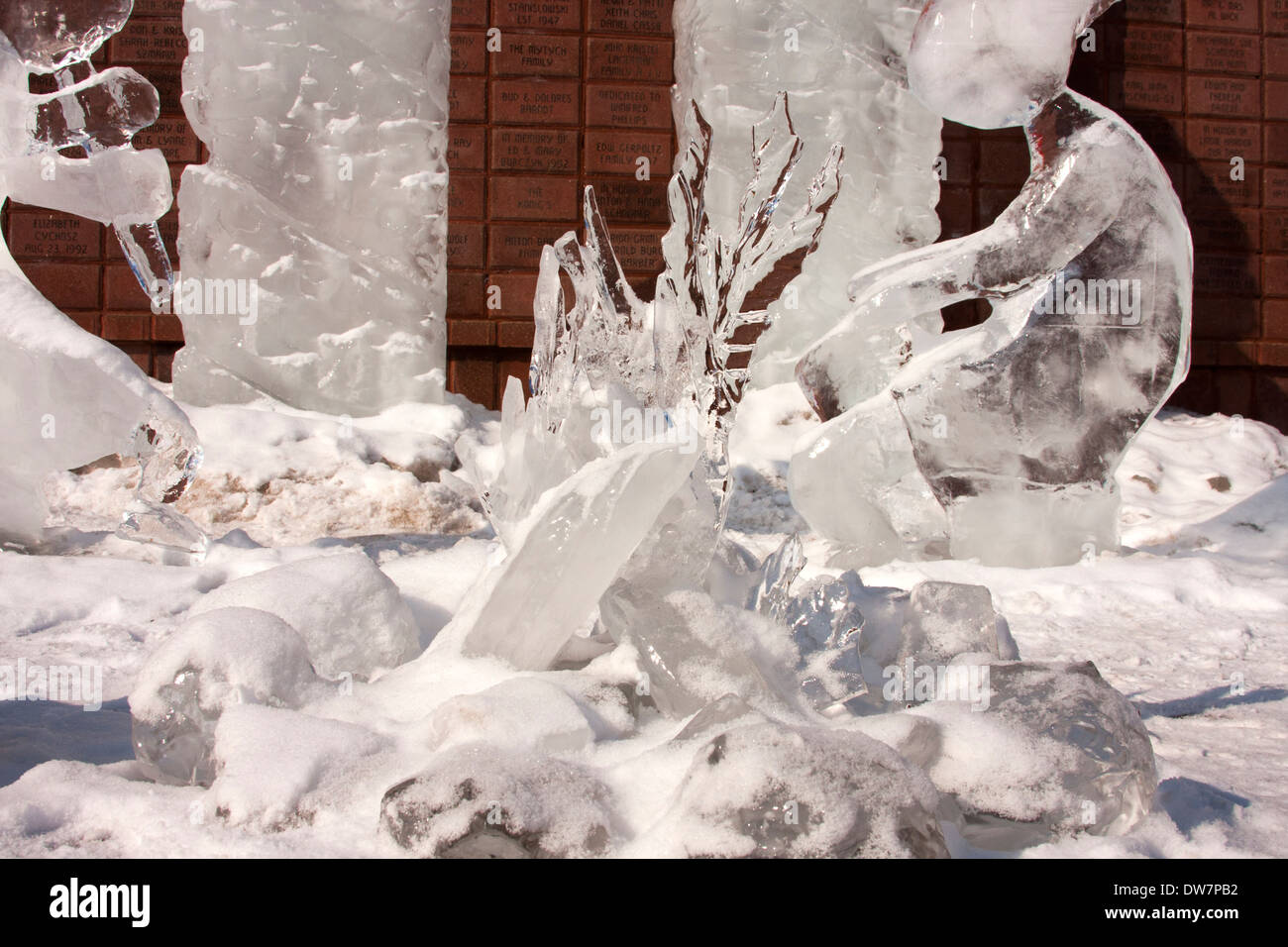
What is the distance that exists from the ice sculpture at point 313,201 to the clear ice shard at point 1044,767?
12.5 feet

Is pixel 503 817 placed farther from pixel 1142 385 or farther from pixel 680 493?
pixel 1142 385

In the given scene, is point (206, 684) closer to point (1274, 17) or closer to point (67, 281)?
point (67, 281)

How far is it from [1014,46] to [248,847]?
2.83 metres

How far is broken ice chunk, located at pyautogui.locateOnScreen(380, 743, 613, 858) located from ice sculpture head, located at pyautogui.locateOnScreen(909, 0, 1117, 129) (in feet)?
8.16

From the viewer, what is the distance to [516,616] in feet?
5.82

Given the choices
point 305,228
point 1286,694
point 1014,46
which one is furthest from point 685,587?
point 305,228

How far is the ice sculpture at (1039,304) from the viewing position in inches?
120

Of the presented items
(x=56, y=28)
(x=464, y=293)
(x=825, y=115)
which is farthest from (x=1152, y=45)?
(x=56, y=28)

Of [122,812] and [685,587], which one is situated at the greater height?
[685,587]

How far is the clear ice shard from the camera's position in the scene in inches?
52.6

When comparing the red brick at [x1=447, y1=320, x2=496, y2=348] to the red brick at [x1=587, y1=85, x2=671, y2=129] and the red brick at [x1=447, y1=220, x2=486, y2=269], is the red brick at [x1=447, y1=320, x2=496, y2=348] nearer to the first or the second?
the red brick at [x1=447, y1=220, x2=486, y2=269]

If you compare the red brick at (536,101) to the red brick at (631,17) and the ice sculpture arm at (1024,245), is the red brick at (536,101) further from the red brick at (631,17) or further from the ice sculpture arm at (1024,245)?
the ice sculpture arm at (1024,245)
